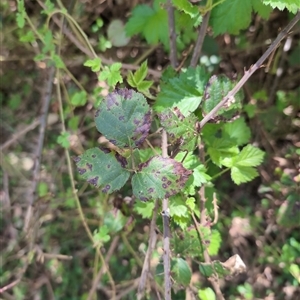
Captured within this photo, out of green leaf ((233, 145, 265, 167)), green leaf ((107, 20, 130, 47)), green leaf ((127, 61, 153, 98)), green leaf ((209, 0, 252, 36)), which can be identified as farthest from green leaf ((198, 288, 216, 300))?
green leaf ((107, 20, 130, 47))

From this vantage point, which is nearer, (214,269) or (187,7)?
(187,7)

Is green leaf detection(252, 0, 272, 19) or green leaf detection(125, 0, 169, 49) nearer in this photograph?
green leaf detection(252, 0, 272, 19)

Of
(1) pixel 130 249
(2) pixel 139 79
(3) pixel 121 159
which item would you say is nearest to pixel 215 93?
(2) pixel 139 79

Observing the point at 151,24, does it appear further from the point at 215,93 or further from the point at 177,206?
the point at 177,206

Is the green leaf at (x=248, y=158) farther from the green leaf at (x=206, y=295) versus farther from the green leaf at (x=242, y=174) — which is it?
the green leaf at (x=206, y=295)

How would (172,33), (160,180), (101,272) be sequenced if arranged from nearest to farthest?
(160,180), (172,33), (101,272)

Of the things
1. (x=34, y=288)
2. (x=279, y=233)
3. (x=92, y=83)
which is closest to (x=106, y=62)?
(x=92, y=83)

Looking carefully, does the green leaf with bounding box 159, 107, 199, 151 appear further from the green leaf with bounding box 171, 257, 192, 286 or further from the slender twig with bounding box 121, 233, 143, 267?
the slender twig with bounding box 121, 233, 143, 267

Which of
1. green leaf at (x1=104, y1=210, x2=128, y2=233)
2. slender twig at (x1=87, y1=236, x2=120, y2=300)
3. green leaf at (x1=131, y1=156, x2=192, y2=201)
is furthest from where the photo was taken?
slender twig at (x1=87, y1=236, x2=120, y2=300)

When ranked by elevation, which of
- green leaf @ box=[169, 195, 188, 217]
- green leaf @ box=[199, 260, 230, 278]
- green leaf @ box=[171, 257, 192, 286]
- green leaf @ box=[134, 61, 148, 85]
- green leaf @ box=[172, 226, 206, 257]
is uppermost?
green leaf @ box=[134, 61, 148, 85]
